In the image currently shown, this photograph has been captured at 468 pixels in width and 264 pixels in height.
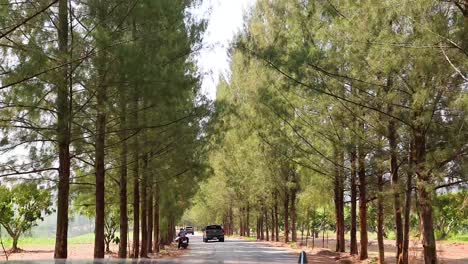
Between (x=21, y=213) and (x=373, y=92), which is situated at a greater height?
(x=373, y=92)

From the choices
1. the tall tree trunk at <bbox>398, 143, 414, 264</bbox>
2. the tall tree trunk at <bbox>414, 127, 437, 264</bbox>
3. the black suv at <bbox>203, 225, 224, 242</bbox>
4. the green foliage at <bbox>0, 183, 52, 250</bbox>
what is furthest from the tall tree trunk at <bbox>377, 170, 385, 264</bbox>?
the black suv at <bbox>203, 225, 224, 242</bbox>

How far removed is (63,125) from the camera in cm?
1145

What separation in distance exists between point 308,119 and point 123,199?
671 centimetres

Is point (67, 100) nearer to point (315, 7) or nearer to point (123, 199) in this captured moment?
point (315, 7)

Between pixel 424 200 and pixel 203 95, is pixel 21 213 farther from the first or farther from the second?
pixel 424 200

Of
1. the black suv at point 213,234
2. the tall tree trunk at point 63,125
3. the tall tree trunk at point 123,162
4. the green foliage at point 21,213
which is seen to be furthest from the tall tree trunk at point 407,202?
the black suv at point 213,234

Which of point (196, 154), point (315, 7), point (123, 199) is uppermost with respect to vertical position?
point (315, 7)

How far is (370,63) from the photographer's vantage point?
12422mm

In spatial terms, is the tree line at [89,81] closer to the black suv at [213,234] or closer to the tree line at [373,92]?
the tree line at [373,92]

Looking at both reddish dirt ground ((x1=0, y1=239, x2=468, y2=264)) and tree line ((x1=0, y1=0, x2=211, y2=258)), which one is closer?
tree line ((x1=0, y1=0, x2=211, y2=258))

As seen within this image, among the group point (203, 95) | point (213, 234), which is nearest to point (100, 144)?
point (203, 95)

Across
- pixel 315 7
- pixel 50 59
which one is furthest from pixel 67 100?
pixel 315 7

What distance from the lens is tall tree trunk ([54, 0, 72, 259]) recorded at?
1019 centimetres

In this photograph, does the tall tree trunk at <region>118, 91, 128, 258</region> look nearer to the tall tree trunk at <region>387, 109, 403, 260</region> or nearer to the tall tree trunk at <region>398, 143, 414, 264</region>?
the tall tree trunk at <region>387, 109, 403, 260</region>
